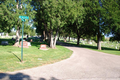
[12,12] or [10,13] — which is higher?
[12,12]

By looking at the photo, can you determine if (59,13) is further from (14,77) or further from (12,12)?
(14,77)

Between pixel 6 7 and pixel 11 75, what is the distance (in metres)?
10.3

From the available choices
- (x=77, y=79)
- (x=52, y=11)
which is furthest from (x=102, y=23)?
(x=77, y=79)

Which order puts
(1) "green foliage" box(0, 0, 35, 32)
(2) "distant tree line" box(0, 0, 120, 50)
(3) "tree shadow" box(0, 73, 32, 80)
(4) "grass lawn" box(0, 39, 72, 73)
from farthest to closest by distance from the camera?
1. (2) "distant tree line" box(0, 0, 120, 50)
2. (1) "green foliage" box(0, 0, 35, 32)
3. (4) "grass lawn" box(0, 39, 72, 73)
4. (3) "tree shadow" box(0, 73, 32, 80)

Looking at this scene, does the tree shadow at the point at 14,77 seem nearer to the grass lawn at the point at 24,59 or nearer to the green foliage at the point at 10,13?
the grass lawn at the point at 24,59

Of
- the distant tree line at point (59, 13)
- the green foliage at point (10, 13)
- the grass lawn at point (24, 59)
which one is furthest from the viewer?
the distant tree line at point (59, 13)

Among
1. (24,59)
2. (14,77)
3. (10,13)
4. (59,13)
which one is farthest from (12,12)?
(14,77)

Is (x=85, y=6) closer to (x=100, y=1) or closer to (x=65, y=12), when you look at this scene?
(x=100, y=1)

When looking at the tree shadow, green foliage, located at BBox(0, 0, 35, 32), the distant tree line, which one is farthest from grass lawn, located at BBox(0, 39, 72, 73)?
the distant tree line

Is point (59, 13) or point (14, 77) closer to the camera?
point (14, 77)

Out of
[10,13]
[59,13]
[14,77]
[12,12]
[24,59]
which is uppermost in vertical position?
[59,13]

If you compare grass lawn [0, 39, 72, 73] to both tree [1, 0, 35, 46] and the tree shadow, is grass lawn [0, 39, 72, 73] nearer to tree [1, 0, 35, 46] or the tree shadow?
the tree shadow

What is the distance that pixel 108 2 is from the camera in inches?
672

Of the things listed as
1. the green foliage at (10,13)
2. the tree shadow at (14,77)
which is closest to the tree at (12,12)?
the green foliage at (10,13)
